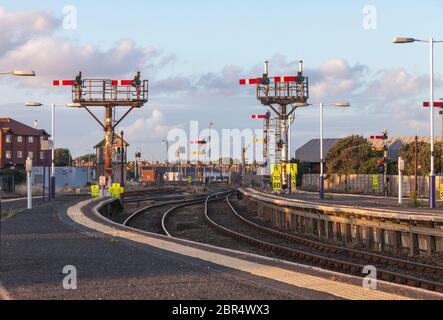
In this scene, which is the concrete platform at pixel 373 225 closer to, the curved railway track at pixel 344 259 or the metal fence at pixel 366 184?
the curved railway track at pixel 344 259

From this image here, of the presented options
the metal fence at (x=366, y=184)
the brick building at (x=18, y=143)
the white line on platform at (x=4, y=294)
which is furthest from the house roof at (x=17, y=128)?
the white line on platform at (x=4, y=294)

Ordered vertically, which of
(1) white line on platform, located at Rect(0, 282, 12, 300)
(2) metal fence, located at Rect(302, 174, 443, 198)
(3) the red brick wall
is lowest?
(1) white line on platform, located at Rect(0, 282, 12, 300)

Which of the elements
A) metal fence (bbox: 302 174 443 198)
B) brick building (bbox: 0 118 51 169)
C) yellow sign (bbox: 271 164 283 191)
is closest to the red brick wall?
brick building (bbox: 0 118 51 169)

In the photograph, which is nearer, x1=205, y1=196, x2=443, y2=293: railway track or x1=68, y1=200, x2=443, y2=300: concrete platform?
x1=68, y1=200, x2=443, y2=300: concrete platform

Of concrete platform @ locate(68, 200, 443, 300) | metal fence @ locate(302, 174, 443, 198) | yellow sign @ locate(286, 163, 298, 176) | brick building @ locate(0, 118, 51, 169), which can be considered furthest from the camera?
brick building @ locate(0, 118, 51, 169)

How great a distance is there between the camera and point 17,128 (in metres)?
118

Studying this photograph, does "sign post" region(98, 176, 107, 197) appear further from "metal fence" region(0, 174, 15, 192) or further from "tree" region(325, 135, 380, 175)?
"tree" region(325, 135, 380, 175)

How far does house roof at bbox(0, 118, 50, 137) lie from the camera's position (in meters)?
116

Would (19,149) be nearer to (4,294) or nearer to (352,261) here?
(352,261)

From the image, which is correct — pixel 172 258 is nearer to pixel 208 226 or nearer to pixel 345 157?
pixel 208 226

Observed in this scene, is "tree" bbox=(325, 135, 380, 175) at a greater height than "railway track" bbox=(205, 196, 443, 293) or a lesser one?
greater

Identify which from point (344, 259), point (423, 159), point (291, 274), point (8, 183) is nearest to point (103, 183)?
point (8, 183)

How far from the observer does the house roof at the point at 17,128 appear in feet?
380

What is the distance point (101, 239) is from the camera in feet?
74.8
